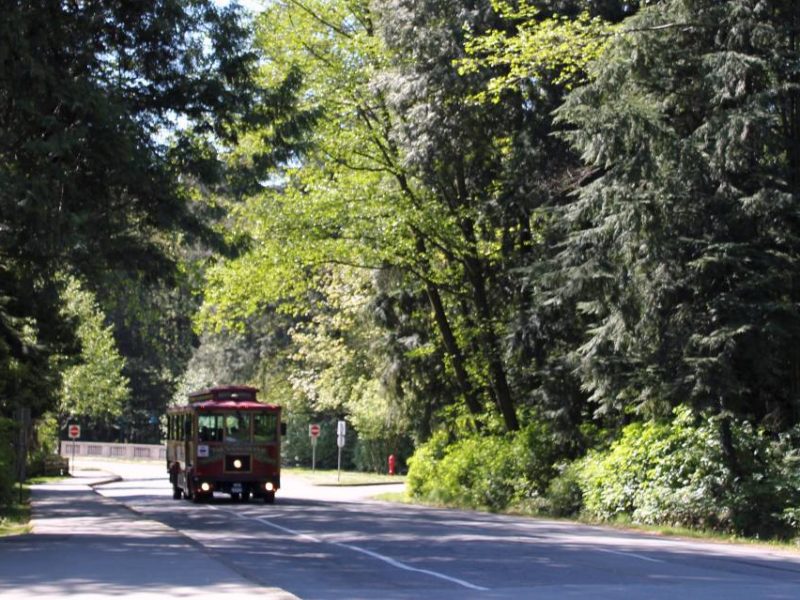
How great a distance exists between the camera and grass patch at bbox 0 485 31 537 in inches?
896

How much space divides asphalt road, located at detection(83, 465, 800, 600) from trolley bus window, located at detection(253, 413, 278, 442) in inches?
211

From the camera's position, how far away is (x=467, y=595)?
1344cm

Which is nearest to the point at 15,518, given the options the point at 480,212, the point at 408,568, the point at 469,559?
the point at 469,559

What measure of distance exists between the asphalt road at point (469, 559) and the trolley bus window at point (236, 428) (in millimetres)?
5242

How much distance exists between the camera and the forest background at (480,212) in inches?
796

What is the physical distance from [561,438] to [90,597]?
69.5 ft

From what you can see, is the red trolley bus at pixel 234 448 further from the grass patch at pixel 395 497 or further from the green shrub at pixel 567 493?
the green shrub at pixel 567 493

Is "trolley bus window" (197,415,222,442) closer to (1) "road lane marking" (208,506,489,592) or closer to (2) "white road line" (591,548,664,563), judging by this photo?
(1) "road lane marking" (208,506,489,592)

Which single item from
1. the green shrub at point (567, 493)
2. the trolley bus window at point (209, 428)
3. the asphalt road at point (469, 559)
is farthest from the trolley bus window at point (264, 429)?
the green shrub at point (567, 493)

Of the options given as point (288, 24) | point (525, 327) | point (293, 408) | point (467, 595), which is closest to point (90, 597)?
point (467, 595)

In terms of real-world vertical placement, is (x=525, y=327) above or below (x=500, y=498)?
above

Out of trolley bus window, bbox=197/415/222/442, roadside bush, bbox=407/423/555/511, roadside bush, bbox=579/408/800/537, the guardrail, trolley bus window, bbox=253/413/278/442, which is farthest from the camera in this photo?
the guardrail

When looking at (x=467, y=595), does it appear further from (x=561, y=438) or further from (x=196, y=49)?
(x=561, y=438)

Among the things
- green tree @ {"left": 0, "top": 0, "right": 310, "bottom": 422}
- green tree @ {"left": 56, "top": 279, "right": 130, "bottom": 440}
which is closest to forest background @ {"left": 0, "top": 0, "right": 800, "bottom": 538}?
green tree @ {"left": 0, "top": 0, "right": 310, "bottom": 422}
